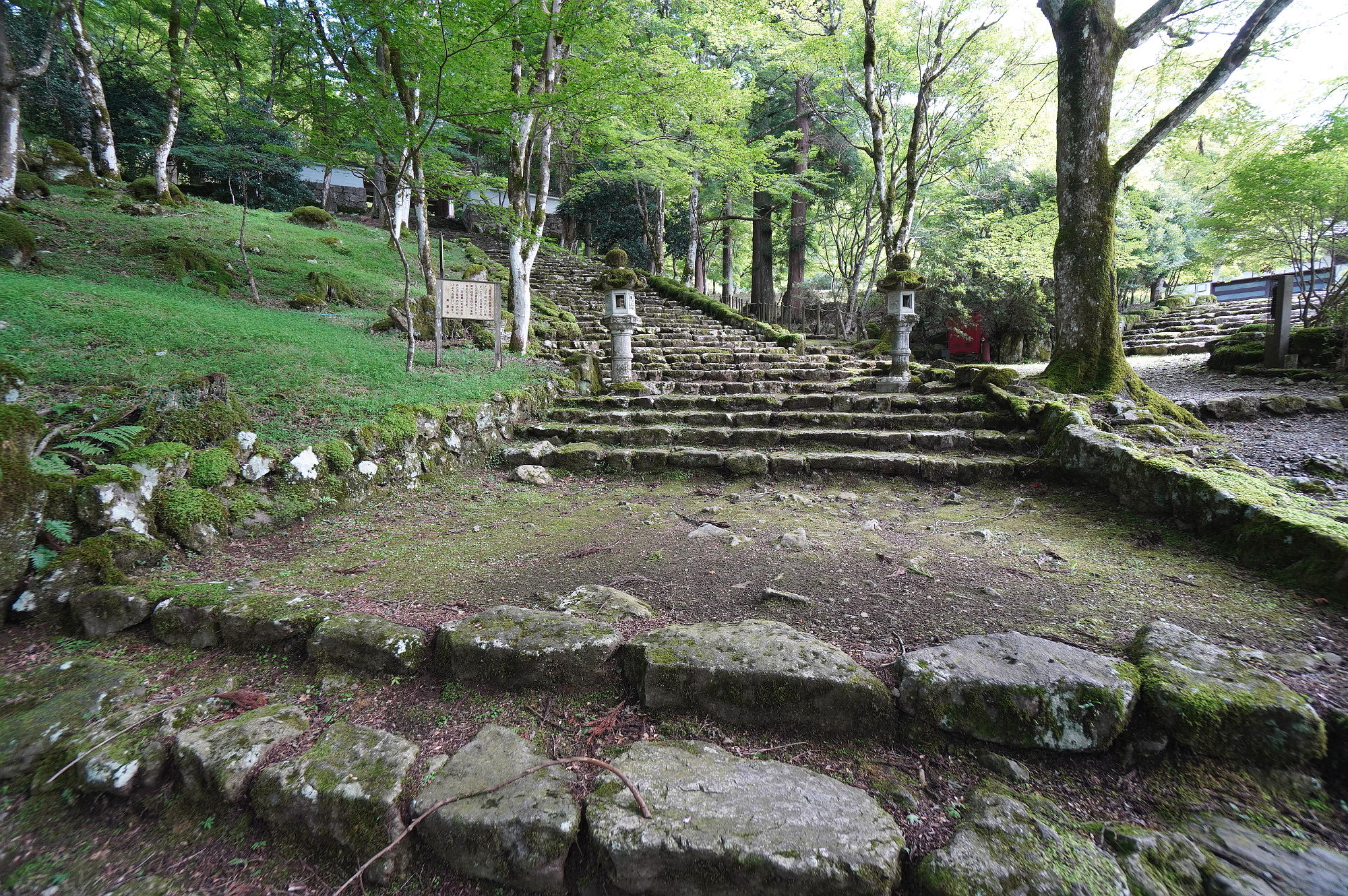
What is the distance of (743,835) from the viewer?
133 cm

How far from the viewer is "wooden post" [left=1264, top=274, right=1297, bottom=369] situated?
728 cm

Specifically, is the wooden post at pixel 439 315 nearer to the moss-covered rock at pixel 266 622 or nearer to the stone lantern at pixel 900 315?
the moss-covered rock at pixel 266 622

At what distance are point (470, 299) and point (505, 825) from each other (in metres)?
6.94

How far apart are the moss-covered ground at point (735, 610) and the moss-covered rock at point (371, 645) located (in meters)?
Answer: 0.06

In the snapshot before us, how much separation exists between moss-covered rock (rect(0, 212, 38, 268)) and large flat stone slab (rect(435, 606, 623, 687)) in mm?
9481

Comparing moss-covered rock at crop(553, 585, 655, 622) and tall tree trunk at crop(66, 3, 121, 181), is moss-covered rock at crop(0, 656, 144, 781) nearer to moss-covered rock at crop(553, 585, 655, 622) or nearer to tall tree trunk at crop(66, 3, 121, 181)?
moss-covered rock at crop(553, 585, 655, 622)

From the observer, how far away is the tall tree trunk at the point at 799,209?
1484 centimetres

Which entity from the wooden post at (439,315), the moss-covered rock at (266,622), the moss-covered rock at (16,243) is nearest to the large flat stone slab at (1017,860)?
the moss-covered rock at (266,622)

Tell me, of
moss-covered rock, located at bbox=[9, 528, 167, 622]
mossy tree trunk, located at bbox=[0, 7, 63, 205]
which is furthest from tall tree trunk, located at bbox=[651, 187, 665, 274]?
moss-covered rock, located at bbox=[9, 528, 167, 622]

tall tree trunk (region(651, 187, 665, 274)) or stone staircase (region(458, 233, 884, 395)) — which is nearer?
stone staircase (region(458, 233, 884, 395))

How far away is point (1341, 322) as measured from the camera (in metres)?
7.52

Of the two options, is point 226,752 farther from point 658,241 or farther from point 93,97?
point 93,97

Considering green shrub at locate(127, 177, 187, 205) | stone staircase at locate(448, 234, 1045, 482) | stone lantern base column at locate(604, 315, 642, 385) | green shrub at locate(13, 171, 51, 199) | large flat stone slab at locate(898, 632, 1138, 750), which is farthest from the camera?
green shrub at locate(127, 177, 187, 205)

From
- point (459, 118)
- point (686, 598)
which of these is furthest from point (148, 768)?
point (459, 118)
